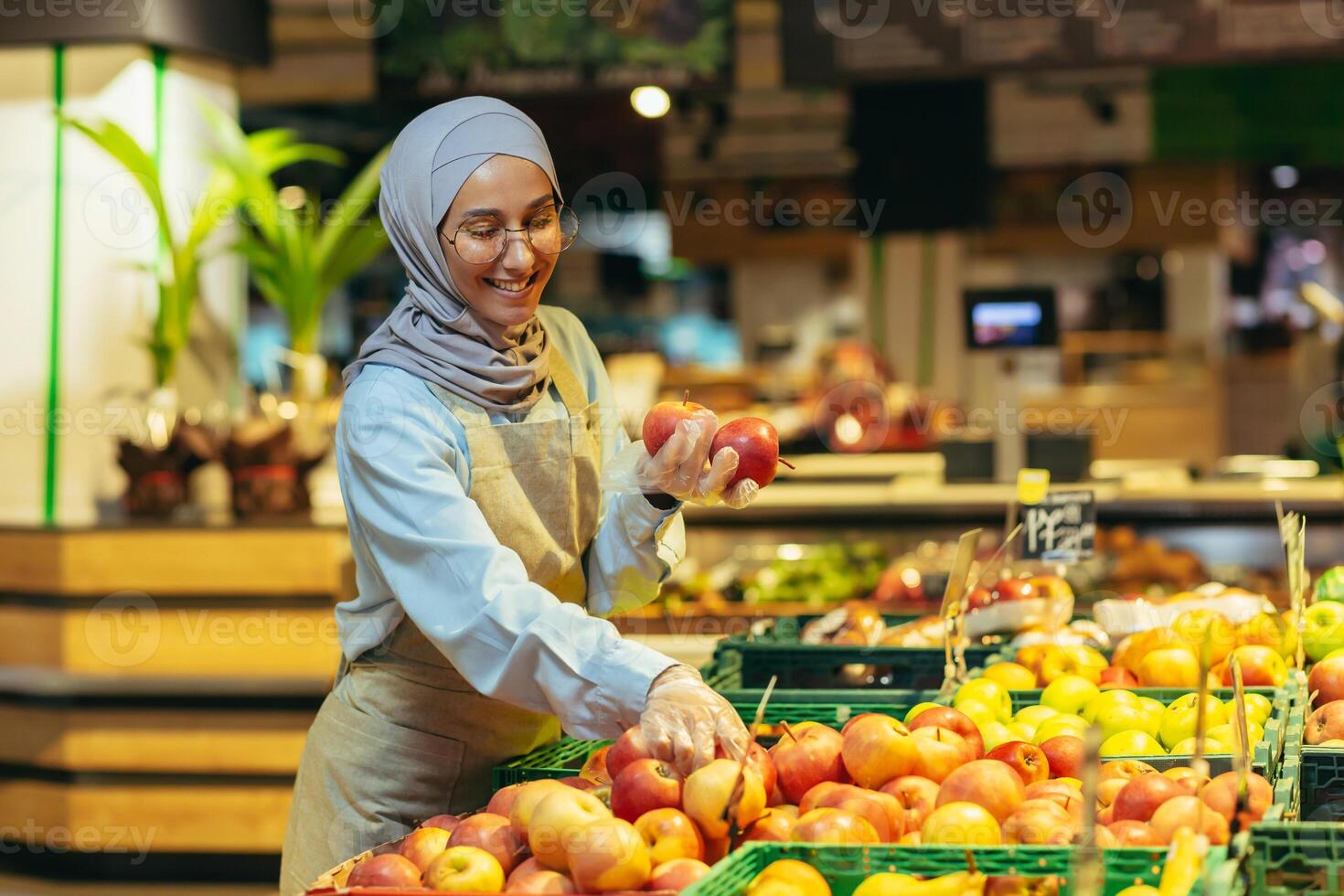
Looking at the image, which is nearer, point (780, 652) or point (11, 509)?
point (780, 652)

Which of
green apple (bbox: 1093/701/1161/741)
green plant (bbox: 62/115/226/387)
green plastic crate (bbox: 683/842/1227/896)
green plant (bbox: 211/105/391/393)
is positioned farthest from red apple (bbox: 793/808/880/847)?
green plant (bbox: 62/115/226/387)

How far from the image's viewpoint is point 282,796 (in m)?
4.69

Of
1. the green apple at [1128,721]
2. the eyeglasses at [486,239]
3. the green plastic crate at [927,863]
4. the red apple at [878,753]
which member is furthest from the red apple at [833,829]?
the eyeglasses at [486,239]

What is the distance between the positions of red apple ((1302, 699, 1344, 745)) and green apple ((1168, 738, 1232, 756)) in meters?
0.17

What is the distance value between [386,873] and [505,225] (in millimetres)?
894

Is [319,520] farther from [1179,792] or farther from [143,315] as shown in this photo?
[1179,792]

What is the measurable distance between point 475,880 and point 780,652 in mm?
1264

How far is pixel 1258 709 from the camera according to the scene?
2281mm

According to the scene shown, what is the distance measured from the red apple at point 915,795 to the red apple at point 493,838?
1.53 feet

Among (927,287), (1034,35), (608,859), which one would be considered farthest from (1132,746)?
(927,287)

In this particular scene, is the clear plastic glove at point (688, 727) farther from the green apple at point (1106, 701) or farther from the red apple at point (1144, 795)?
the green apple at point (1106, 701)

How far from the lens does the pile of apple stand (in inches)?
85.0

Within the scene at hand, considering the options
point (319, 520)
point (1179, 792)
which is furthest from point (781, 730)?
point (319, 520)

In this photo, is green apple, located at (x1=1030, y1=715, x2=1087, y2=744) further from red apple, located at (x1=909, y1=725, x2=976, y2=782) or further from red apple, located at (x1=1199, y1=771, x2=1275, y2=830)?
red apple, located at (x1=1199, y1=771, x2=1275, y2=830)
